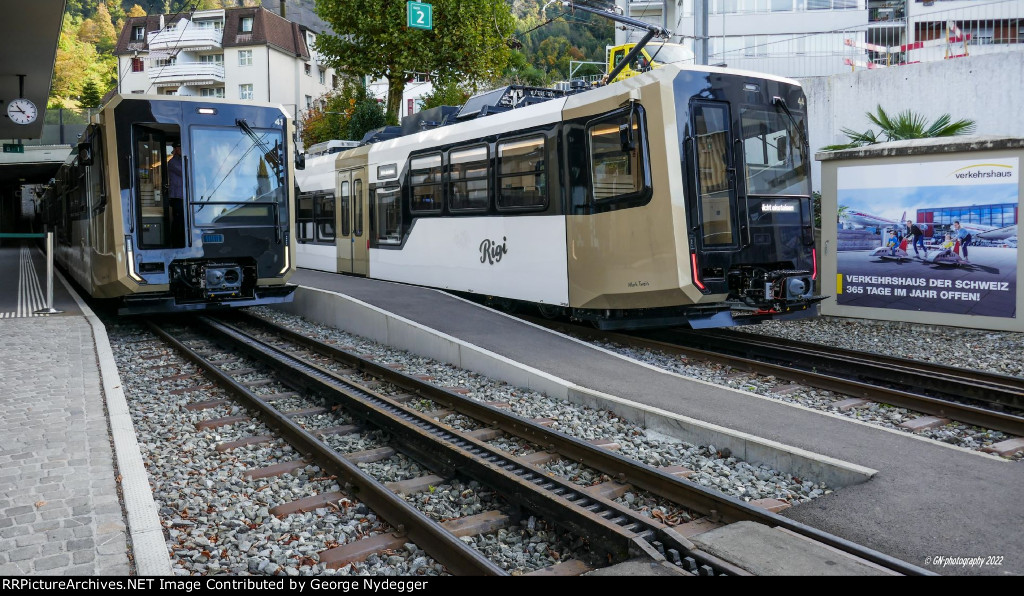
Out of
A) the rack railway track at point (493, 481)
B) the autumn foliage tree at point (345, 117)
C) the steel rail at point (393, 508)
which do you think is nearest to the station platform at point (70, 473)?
the rack railway track at point (493, 481)

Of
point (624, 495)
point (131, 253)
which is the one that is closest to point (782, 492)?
point (624, 495)

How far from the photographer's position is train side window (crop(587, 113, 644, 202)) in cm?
954

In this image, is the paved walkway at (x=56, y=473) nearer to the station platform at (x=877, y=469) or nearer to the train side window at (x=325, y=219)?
the station platform at (x=877, y=469)

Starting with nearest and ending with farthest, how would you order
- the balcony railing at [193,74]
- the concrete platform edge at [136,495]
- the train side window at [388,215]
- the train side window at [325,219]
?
the concrete platform edge at [136,495]
the train side window at [388,215]
the train side window at [325,219]
the balcony railing at [193,74]

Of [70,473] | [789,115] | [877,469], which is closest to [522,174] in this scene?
[789,115]

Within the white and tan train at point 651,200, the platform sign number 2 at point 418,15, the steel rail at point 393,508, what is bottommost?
the steel rail at point 393,508

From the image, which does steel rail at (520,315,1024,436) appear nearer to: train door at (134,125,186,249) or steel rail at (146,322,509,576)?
steel rail at (146,322,509,576)

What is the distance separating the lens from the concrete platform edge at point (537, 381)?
17.7 feet

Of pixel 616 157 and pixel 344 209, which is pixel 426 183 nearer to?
pixel 344 209

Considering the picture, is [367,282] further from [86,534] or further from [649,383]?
[86,534]

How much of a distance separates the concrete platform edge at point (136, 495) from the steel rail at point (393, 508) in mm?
1193

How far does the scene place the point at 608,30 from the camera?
217ft

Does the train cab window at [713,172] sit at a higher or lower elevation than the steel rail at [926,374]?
higher

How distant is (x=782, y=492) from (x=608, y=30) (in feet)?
215
